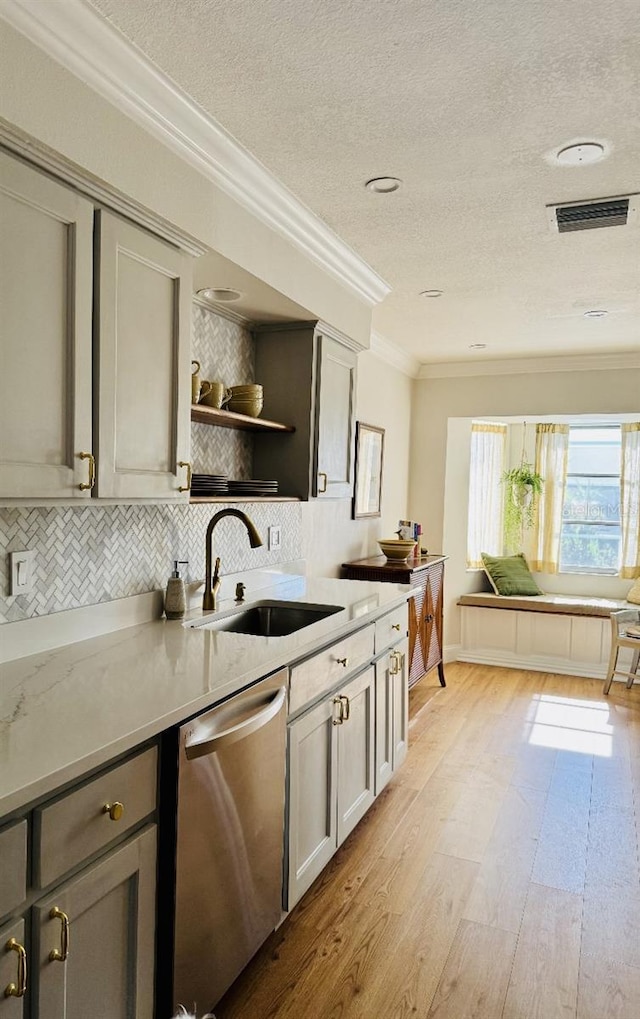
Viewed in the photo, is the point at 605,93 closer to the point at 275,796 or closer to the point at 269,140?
the point at 269,140

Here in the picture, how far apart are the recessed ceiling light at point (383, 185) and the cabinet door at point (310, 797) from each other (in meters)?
1.85

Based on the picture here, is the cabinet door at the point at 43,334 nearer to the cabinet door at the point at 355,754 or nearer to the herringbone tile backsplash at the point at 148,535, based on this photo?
the herringbone tile backsplash at the point at 148,535

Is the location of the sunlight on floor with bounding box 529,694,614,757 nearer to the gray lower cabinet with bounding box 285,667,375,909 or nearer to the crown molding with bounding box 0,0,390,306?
the gray lower cabinet with bounding box 285,667,375,909

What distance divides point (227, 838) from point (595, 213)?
2527mm

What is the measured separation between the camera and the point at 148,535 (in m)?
2.42

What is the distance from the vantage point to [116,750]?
1301 mm

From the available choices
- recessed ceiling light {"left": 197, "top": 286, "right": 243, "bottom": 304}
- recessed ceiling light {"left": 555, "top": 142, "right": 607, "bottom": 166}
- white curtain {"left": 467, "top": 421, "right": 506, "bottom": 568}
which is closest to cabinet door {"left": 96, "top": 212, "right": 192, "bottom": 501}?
recessed ceiling light {"left": 197, "top": 286, "right": 243, "bottom": 304}

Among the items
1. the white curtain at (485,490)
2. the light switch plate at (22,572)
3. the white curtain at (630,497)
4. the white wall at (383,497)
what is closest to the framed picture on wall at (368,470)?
the white wall at (383,497)

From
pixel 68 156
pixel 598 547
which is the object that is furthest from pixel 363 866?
pixel 598 547

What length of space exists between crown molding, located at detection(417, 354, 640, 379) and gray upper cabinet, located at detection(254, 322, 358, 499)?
2638mm

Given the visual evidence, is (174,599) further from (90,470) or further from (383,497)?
(383,497)

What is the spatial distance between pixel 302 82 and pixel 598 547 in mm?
5540

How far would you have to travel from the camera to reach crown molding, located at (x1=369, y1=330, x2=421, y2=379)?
477 cm

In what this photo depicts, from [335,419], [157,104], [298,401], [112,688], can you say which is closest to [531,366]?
[335,419]
